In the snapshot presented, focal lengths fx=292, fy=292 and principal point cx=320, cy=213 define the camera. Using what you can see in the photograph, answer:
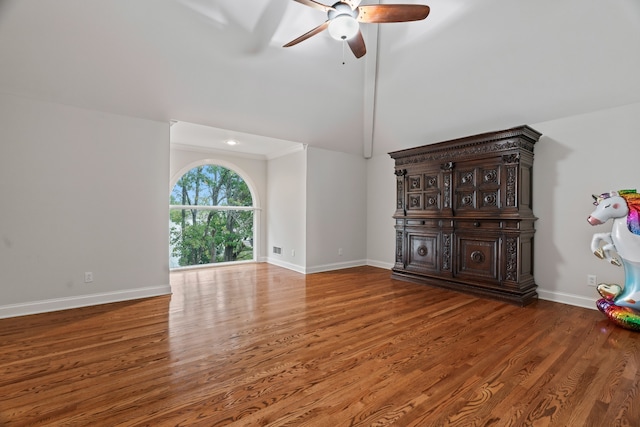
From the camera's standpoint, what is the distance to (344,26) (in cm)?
246

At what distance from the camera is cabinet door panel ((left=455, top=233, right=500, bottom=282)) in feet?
12.9

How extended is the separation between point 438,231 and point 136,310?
4.28m

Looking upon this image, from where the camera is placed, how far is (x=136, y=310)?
3.45 m

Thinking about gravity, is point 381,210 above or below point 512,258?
above

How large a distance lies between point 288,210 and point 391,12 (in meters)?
4.21

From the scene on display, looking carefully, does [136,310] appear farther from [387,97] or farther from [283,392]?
[387,97]

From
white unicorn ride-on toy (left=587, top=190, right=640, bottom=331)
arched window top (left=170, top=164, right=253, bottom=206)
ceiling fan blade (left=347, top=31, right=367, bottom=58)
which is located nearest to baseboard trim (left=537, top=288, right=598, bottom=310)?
white unicorn ride-on toy (left=587, top=190, right=640, bottom=331)

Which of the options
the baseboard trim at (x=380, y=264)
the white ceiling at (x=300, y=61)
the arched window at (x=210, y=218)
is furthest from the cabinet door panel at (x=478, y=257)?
the arched window at (x=210, y=218)

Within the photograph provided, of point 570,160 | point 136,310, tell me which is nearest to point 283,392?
point 136,310

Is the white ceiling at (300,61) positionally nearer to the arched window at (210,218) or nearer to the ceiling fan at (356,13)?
the ceiling fan at (356,13)

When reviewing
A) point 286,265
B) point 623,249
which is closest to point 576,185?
point 623,249

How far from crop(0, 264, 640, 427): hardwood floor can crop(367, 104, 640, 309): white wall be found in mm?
435

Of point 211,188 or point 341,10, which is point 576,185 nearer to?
point 341,10

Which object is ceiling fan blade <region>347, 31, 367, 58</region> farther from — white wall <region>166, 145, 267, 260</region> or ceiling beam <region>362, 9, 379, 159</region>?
white wall <region>166, 145, 267, 260</region>
